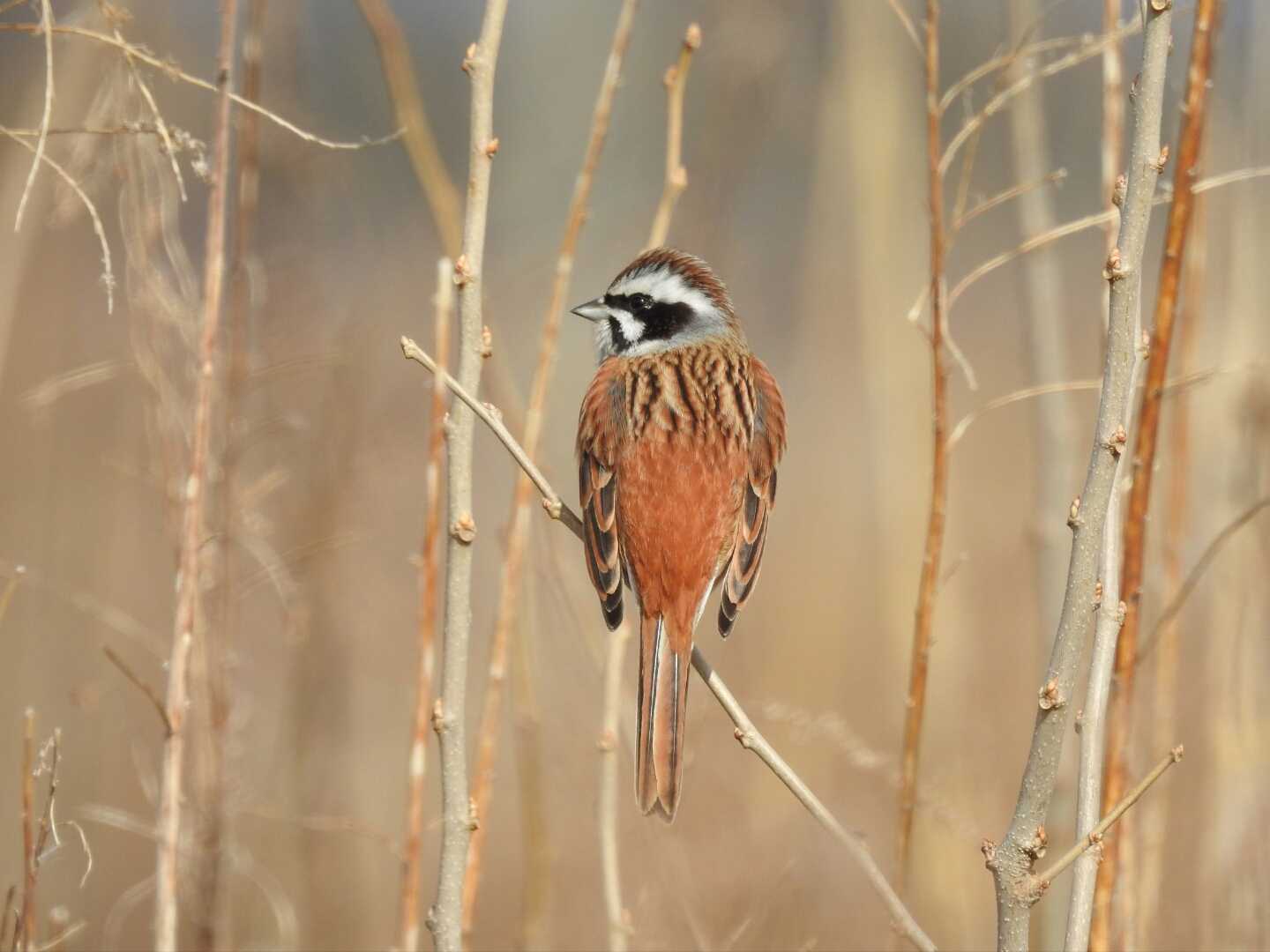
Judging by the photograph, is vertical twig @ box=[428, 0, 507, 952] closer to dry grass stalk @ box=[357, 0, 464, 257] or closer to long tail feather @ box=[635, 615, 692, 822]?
long tail feather @ box=[635, 615, 692, 822]

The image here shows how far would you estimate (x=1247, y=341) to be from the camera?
10.8 ft

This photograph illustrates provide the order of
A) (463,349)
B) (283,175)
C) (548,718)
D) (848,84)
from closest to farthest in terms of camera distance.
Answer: (463,349), (283,175), (848,84), (548,718)

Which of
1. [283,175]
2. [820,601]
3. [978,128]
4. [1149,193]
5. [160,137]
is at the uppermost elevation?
[283,175]

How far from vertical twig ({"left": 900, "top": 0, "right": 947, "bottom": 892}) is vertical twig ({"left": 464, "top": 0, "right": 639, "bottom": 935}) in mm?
571

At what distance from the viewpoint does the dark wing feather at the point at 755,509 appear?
326 centimetres

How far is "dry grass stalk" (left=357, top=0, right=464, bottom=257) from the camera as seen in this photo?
9.93 ft

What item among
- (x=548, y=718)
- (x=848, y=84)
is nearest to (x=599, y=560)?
(x=848, y=84)

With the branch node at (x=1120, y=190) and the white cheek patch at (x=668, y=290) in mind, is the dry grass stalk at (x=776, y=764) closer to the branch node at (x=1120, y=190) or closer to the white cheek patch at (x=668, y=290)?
the branch node at (x=1120, y=190)

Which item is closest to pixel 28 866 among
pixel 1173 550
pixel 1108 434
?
pixel 1108 434

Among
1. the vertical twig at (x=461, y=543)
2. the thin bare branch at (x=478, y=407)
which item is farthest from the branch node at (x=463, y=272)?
the thin bare branch at (x=478, y=407)

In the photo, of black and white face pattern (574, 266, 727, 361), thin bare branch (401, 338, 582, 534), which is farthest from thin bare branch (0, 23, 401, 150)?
black and white face pattern (574, 266, 727, 361)

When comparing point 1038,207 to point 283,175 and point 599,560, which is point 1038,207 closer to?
point 599,560

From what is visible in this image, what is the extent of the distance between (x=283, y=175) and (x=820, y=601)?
372cm

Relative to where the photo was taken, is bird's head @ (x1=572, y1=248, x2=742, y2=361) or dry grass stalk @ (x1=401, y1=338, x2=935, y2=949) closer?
dry grass stalk @ (x1=401, y1=338, x2=935, y2=949)
